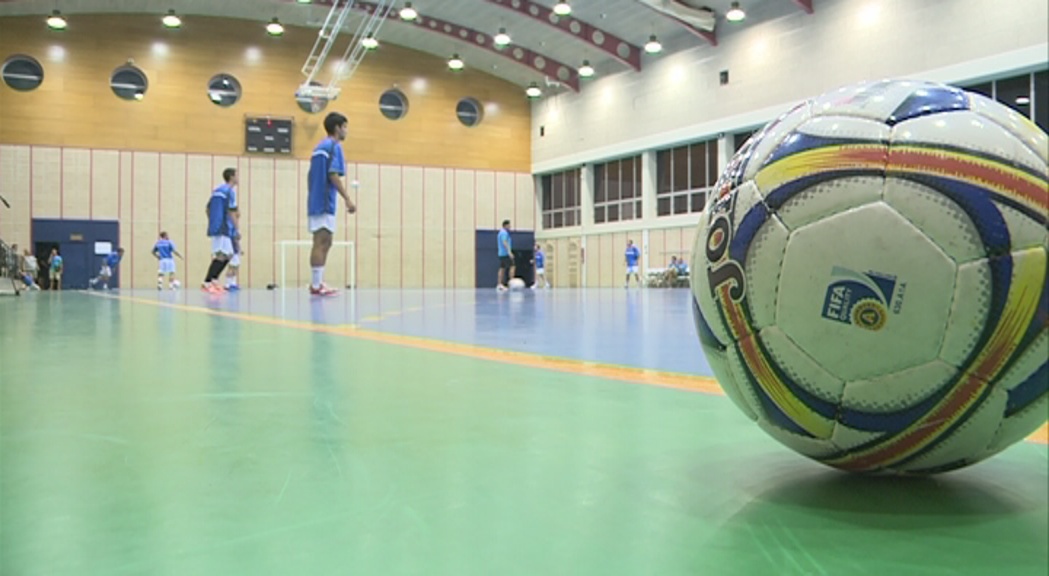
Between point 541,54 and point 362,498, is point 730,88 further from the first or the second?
point 362,498

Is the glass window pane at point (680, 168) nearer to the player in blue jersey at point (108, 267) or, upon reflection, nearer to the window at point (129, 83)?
the window at point (129, 83)

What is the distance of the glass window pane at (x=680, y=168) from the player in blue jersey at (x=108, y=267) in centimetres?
1787

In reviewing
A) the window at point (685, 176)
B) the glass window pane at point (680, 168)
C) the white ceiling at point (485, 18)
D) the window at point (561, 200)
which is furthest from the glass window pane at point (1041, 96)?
the window at point (561, 200)

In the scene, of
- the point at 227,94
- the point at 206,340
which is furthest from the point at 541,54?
the point at 206,340

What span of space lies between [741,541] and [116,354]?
3236 mm

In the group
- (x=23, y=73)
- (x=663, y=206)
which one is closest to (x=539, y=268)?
(x=663, y=206)

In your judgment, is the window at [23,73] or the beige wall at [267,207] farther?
the beige wall at [267,207]

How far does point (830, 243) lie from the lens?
4.09ft

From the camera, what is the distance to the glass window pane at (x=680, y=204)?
25.7 metres

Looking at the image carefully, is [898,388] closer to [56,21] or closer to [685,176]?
[685,176]

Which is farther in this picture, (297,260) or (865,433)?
(297,260)

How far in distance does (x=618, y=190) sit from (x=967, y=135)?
27580 millimetres

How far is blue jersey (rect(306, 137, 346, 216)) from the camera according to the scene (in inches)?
390

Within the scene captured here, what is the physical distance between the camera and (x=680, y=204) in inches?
1019
